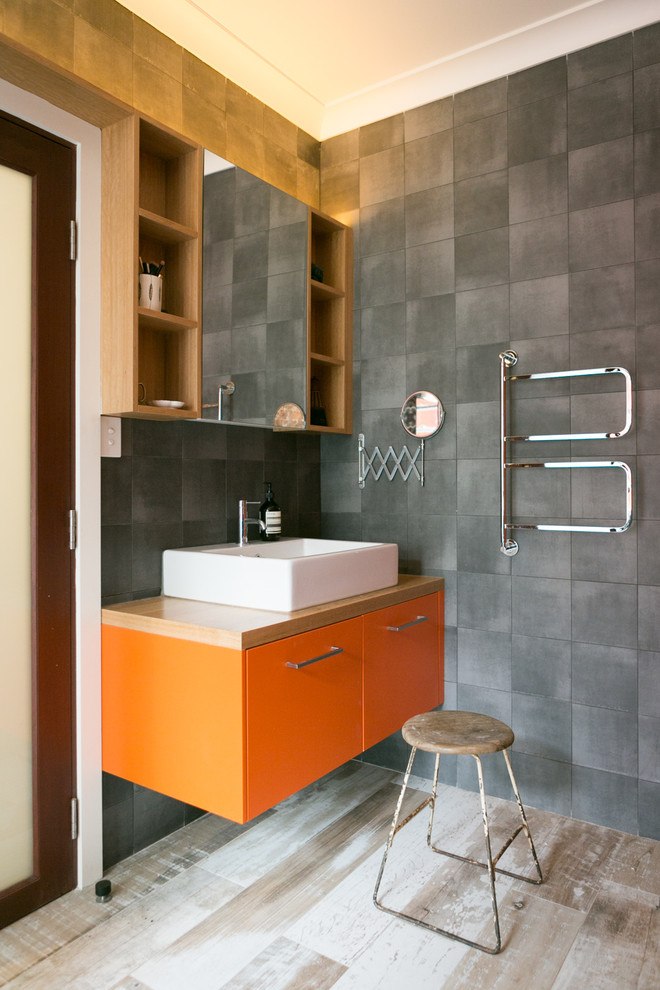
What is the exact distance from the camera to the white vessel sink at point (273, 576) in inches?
80.0

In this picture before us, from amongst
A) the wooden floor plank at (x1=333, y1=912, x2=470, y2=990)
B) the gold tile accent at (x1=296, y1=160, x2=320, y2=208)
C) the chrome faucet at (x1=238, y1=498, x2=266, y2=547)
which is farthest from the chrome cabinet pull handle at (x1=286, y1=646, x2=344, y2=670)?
the gold tile accent at (x1=296, y1=160, x2=320, y2=208)

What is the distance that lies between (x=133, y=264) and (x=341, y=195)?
4.51ft

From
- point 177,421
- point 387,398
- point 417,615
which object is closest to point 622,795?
point 417,615

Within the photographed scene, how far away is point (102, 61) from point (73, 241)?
60cm

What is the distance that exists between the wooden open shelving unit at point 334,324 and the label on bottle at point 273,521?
446 mm

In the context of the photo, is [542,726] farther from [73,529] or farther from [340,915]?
[73,529]

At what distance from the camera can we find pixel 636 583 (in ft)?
7.63

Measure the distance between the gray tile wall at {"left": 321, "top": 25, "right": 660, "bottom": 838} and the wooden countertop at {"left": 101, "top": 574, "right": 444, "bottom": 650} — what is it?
1.92ft

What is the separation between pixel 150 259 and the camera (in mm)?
2211

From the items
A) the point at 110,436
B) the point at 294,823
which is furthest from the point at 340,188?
the point at 294,823

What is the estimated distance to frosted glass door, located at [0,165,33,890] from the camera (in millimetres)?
1857

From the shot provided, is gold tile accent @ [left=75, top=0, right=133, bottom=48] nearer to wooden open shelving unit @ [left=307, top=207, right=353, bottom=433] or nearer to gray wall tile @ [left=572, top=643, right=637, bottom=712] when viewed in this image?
wooden open shelving unit @ [left=307, top=207, right=353, bottom=433]

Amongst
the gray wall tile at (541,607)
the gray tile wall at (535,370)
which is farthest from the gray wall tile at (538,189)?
the gray wall tile at (541,607)

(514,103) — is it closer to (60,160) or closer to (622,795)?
(60,160)
